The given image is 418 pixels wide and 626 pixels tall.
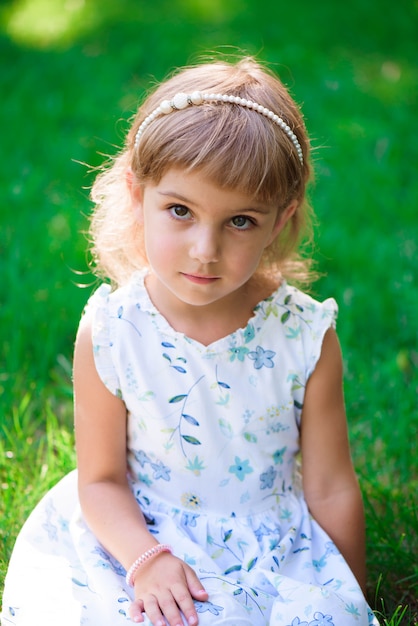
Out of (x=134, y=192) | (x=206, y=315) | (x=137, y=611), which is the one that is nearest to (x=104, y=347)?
(x=206, y=315)

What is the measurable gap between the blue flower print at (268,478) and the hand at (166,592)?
302mm

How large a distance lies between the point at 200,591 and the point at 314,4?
4.95m

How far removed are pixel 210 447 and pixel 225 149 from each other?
68 centimetres

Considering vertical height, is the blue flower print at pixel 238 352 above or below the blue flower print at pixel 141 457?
above

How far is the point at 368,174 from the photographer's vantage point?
4.05 metres

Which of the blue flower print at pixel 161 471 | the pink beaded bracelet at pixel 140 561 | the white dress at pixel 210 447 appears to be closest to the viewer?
the pink beaded bracelet at pixel 140 561

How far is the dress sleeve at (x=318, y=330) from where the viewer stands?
6.84ft

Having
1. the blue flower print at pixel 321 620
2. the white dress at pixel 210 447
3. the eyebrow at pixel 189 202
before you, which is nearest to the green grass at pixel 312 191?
the blue flower print at pixel 321 620

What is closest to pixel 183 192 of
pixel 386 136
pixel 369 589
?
pixel 369 589

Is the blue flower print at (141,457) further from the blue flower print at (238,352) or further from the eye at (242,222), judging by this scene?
the eye at (242,222)

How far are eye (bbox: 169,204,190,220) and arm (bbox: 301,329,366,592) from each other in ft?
1.54

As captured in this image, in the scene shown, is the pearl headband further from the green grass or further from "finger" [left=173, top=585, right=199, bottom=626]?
"finger" [left=173, top=585, right=199, bottom=626]

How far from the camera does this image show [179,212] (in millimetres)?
1886

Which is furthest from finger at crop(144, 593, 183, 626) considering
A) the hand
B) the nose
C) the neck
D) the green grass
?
the nose
